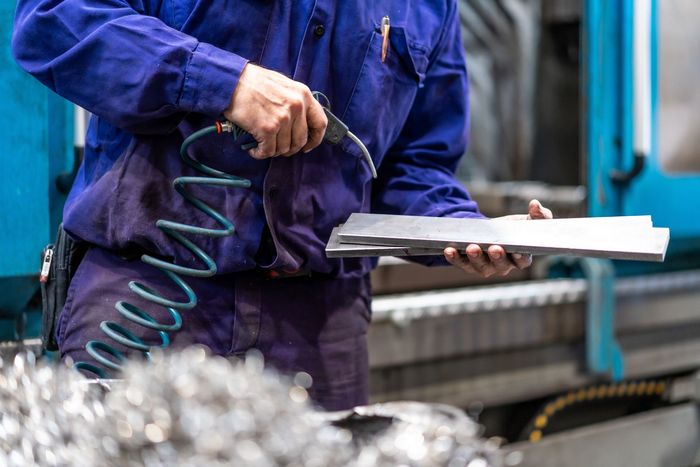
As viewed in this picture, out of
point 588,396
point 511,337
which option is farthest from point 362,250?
point 588,396

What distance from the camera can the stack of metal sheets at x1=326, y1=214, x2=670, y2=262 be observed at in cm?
134

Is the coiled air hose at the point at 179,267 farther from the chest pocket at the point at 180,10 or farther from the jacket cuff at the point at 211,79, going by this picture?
the chest pocket at the point at 180,10

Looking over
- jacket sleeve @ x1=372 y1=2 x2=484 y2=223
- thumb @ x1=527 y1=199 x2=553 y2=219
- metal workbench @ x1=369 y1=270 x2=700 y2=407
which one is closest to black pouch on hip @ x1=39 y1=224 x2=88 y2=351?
jacket sleeve @ x1=372 y1=2 x2=484 y2=223

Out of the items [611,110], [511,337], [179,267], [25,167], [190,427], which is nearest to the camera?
[190,427]

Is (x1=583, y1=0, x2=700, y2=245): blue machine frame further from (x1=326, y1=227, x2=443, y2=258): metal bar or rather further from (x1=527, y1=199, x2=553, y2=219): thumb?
(x1=326, y1=227, x2=443, y2=258): metal bar

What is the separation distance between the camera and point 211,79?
1311 mm

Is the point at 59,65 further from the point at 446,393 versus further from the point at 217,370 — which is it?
the point at 446,393

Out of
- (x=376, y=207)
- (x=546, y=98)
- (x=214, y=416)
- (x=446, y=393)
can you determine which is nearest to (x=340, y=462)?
(x=214, y=416)

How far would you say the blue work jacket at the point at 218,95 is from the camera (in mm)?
1329

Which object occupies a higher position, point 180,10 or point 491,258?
point 180,10

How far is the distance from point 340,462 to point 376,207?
3.62 feet

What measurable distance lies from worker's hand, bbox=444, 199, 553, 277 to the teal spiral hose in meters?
0.36

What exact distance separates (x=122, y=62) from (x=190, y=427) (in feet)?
2.48

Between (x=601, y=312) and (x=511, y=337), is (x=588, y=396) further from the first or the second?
(x=511, y=337)
